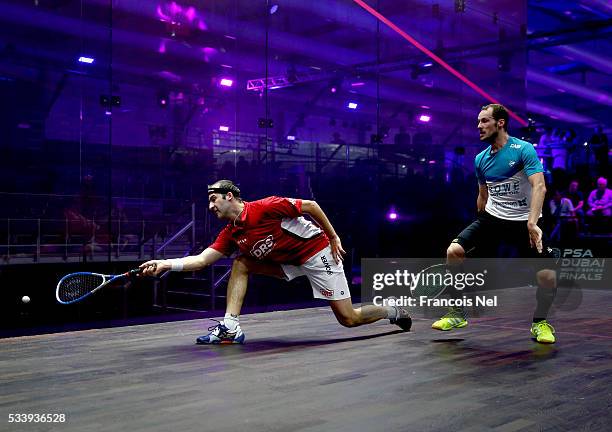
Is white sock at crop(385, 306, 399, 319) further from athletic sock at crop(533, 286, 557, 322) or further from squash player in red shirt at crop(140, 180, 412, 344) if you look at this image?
athletic sock at crop(533, 286, 557, 322)

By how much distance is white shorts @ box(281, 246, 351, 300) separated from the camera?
11.5ft

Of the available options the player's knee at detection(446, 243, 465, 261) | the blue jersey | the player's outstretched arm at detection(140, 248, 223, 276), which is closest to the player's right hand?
the player's outstretched arm at detection(140, 248, 223, 276)

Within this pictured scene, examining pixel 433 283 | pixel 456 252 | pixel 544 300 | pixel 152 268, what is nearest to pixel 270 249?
pixel 152 268

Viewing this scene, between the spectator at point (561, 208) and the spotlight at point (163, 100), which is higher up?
the spotlight at point (163, 100)

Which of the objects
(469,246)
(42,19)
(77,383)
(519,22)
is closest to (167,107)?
(42,19)

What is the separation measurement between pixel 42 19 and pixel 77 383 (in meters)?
2.43

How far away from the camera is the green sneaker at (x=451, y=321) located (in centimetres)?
381

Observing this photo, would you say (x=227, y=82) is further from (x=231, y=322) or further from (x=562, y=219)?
(x=562, y=219)

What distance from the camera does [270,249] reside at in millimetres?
3438

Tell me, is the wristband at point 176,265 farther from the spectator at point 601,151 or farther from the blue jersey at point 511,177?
the spectator at point 601,151

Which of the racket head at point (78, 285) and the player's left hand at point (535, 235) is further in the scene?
the player's left hand at point (535, 235)

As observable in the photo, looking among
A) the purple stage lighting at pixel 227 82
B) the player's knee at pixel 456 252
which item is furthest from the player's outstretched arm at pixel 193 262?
the purple stage lighting at pixel 227 82

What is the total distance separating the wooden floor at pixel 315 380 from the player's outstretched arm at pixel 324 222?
0.47m

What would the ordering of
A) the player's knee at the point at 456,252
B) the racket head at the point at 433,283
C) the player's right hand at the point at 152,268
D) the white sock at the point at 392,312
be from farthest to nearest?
the racket head at the point at 433,283
the white sock at the point at 392,312
the player's knee at the point at 456,252
the player's right hand at the point at 152,268
